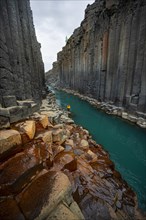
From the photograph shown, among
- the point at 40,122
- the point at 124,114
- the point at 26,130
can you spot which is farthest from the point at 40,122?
the point at 124,114

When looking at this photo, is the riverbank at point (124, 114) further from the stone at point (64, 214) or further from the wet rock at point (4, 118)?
the wet rock at point (4, 118)

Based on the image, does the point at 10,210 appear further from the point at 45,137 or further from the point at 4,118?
the point at 4,118

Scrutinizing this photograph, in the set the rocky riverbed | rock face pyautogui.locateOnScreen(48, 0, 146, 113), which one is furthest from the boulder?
rock face pyautogui.locateOnScreen(48, 0, 146, 113)

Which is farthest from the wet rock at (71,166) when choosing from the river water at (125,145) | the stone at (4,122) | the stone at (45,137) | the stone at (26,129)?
the river water at (125,145)

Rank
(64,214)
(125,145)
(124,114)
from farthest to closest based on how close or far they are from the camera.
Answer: (124,114) < (125,145) < (64,214)

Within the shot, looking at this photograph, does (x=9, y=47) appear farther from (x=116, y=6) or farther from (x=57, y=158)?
(x=116, y=6)

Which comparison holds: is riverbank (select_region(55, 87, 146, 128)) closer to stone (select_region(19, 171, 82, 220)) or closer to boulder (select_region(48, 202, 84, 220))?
stone (select_region(19, 171, 82, 220))
